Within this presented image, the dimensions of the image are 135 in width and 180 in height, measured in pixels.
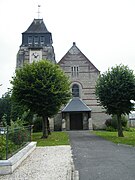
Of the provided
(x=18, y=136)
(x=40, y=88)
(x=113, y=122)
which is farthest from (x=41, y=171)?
(x=113, y=122)

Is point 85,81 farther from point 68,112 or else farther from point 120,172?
point 120,172

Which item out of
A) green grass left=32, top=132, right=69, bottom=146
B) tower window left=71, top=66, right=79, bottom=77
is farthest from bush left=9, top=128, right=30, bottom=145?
tower window left=71, top=66, right=79, bottom=77

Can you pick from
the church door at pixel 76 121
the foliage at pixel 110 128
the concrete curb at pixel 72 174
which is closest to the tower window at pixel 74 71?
the church door at pixel 76 121

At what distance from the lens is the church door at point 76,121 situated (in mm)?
32844

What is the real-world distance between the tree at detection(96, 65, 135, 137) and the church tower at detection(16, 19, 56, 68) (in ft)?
58.8

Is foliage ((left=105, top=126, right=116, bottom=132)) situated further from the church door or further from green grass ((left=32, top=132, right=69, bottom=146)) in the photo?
green grass ((left=32, top=132, right=69, bottom=146))

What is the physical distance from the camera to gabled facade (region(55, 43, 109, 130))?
32.4 meters

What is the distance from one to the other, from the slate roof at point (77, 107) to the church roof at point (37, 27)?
14.7 meters

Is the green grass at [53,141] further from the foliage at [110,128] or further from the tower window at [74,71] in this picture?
the tower window at [74,71]

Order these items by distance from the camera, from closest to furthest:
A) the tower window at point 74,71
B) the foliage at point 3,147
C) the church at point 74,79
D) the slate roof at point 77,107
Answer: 1. the foliage at point 3,147
2. the slate roof at point 77,107
3. the church at point 74,79
4. the tower window at point 74,71

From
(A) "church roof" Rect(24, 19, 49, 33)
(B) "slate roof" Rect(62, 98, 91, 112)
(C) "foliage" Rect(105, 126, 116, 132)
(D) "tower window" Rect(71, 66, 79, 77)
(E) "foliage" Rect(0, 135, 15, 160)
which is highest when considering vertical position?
(A) "church roof" Rect(24, 19, 49, 33)

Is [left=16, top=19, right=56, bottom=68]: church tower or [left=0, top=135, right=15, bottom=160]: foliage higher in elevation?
[left=16, top=19, right=56, bottom=68]: church tower

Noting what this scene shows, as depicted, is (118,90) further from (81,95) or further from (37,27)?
(37,27)

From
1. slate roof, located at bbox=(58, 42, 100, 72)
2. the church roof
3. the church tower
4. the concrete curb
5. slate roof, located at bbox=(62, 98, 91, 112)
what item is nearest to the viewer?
the concrete curb
